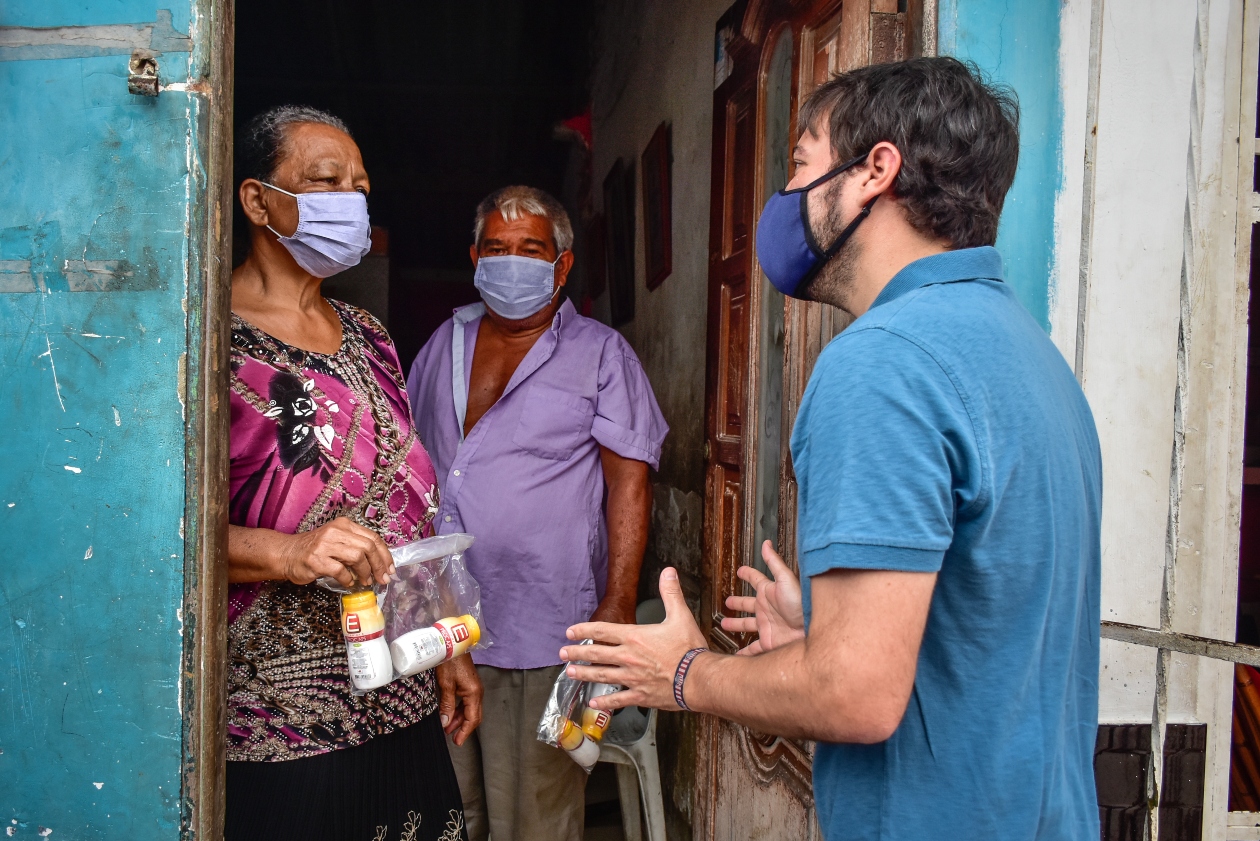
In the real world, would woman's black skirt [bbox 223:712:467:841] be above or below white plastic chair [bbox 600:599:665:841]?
above

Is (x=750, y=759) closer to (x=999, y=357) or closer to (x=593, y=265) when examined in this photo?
(x=999, y=357)

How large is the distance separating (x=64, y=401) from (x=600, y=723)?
115cm

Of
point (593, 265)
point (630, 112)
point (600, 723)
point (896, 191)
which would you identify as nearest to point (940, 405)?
point (896, 191)

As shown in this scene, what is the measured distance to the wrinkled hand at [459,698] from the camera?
76.2 inches

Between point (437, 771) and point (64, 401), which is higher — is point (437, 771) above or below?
below

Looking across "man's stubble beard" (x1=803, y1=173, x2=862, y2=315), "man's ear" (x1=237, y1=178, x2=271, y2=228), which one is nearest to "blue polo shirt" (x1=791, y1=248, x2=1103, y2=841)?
"man's stubble beard" (x1=803, y1=173, x2=862, y2=315)

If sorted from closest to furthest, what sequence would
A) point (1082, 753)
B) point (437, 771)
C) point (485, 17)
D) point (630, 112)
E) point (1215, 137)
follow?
point (1082, 753) < point (1215, 137) < point (437, 771) < point (630, 112) < point (485, 17)

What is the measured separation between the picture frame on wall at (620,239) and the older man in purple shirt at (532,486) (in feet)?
5.58

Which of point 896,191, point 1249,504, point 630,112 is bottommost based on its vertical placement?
point 1249,504

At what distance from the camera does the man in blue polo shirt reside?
863 mm

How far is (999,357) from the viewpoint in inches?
36.6

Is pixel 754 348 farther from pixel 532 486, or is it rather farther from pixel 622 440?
pixel 532 486

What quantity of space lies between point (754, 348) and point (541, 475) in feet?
2.30

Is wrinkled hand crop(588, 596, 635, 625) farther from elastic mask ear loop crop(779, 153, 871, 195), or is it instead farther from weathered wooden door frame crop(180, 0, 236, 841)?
elastic mask ear loop crop(779, 153, 871, 195)
